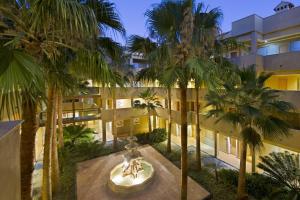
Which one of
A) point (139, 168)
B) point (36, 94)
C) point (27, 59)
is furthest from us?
point (139, 168)

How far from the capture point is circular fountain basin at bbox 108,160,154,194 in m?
8.53

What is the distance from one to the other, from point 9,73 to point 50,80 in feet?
8.72

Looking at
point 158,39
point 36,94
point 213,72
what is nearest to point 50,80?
point 36,94

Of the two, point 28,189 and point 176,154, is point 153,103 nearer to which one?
point 176,154

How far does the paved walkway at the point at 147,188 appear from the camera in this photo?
27.2ft

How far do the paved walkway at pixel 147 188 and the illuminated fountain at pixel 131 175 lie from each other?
0.91ft

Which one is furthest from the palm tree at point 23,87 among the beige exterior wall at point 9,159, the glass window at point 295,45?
the glass window at point 295,45

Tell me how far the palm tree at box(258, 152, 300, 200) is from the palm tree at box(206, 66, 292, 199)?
1185mm

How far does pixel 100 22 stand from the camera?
499cm

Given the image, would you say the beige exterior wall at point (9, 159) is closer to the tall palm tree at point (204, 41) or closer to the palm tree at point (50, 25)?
the palm tree at point (50, 25)

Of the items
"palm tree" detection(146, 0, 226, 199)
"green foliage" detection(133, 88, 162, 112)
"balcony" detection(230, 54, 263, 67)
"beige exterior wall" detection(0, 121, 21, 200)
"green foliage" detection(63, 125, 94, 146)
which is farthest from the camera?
"green foliage" detection(133, 88, 162, 112)

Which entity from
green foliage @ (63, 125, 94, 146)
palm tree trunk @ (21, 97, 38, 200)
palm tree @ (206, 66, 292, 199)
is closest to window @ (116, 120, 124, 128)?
green foliage @ (63, 125, 94, 146)

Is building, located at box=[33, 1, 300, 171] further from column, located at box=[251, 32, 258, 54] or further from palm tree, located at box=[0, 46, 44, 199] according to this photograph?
palm tree, located at box=[0, 46, 44, 199]

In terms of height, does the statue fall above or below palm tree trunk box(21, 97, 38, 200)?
below
